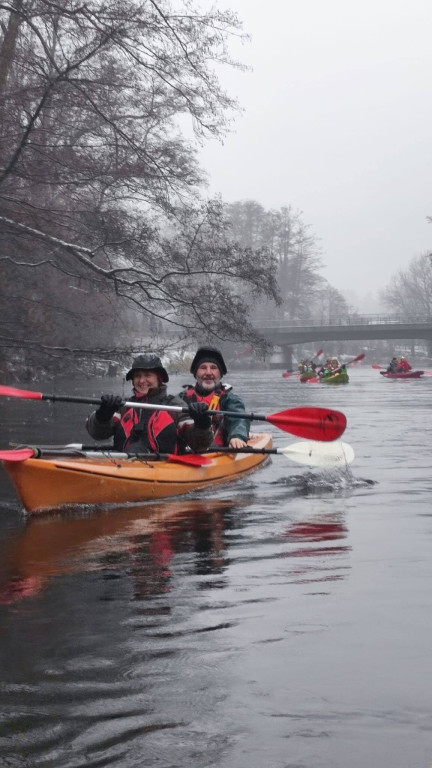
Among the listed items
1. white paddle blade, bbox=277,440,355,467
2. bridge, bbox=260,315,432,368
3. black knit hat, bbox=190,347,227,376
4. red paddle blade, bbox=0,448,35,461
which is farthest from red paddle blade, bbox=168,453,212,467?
bridge, bbox=260,315,432,368

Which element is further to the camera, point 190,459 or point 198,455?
point 198,455

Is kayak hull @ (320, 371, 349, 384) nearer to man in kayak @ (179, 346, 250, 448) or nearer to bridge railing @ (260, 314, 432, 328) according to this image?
bridge railing @ (260, 314, 432, 328)

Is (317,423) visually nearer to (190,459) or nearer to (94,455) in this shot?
(190,459)

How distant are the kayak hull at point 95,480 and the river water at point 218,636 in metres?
0.13

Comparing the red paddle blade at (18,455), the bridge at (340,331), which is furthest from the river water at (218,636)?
the bridge at (340,331)

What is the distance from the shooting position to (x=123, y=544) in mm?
6855

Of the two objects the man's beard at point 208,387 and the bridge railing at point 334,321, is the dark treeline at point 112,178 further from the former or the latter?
the bridge railing at point 334,321

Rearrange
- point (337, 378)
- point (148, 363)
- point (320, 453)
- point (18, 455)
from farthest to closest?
point (337, 378)
point (320, 453)
point (148, 363)
point (18, 455)

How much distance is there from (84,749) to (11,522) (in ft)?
15.4

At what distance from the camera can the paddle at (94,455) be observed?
7.55 metres

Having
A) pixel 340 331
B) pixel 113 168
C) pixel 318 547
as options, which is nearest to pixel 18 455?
pixel 318 547

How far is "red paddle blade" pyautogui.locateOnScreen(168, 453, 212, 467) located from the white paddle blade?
1075 millimetres

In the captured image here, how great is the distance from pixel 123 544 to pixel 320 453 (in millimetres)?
3809

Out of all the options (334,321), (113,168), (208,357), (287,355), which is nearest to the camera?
(208,357)
